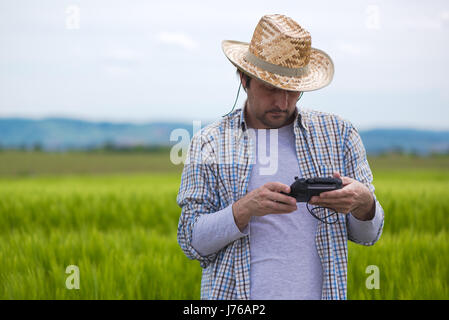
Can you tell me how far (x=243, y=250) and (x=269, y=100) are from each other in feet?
1.86

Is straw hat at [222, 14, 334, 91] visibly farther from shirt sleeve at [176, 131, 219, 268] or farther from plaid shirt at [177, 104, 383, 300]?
shirt sleeve at [176, 131, 219, 268]

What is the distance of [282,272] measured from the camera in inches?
68.6

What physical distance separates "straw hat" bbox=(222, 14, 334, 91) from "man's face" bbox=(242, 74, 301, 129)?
0.04 meters

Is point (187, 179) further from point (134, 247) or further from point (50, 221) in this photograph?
point (50, 221)

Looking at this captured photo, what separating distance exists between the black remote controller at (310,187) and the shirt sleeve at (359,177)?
0.24 m

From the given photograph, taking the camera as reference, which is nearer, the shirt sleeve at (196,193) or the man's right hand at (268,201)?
the man's right hand at (268,201)

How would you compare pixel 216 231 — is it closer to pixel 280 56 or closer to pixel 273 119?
pixel 273 119

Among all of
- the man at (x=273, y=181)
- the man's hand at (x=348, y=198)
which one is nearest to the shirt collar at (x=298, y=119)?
the man at (x=273, y=181)

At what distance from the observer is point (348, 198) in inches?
65.0

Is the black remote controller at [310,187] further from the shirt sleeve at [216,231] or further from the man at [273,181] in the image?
the shirt sleeve at [216,231]

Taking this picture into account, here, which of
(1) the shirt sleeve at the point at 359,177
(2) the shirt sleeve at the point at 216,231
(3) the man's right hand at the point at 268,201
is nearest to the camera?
(3) the man's right hand at the point at 268,201

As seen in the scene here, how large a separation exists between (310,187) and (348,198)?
0.15 meters

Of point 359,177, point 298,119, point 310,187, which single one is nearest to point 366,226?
point 359,177

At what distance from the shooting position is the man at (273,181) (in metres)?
Result: 1.76
